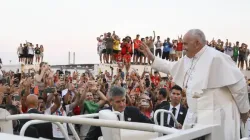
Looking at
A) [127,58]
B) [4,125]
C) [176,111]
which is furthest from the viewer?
[127,58]

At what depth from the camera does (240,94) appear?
429 centimetres

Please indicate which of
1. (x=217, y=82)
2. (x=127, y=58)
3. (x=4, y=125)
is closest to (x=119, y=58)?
(x=127, y=58)

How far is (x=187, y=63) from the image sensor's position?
482cm

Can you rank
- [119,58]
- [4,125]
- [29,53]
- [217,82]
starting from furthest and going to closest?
[29,53]
[119,58]
[217,82]
[4,125]

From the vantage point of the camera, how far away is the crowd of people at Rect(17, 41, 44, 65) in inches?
876

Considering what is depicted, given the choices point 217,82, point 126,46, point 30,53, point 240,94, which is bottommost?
point 240,94

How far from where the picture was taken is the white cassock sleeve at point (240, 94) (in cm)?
430

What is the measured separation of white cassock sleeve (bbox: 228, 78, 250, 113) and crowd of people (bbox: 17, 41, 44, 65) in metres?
19.0

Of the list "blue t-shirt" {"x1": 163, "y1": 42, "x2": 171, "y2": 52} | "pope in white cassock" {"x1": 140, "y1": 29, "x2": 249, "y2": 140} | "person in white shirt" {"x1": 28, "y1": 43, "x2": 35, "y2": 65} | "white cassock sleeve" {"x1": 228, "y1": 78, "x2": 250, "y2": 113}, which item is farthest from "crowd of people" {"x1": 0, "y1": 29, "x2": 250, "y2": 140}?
"person in white shirt" {"x1": 28, "y1": 43, "x2": 35, "y2": 65}

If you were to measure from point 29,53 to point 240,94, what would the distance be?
19436 mm

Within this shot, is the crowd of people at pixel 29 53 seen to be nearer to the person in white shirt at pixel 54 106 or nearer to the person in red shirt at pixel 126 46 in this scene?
the person in red shirt at pixel 126 46

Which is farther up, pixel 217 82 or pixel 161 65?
pixel 161 65

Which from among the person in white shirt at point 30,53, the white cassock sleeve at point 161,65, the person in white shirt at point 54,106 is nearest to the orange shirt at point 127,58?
the person in white shirt at point 30,53

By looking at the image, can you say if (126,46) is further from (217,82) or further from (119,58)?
Result: (217,82)
